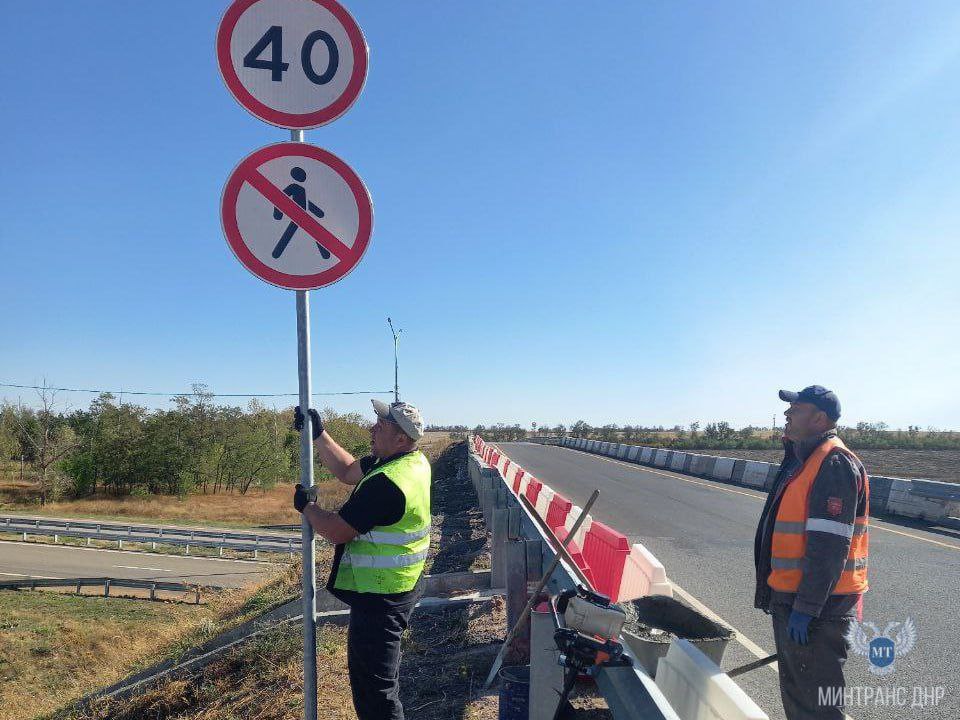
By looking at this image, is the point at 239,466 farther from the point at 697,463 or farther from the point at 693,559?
the point at 693,559

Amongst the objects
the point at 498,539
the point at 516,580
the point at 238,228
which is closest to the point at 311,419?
the point at 238,228

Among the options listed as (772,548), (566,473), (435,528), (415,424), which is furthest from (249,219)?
(566,473)

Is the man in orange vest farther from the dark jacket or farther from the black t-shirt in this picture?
the black t-shirt

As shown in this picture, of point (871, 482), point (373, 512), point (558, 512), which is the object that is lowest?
point (871, 482)

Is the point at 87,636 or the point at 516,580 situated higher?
the point at 516,580

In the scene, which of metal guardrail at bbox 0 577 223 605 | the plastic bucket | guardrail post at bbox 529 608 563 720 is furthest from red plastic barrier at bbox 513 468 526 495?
metal guardrail at bbox 0 577 223 605

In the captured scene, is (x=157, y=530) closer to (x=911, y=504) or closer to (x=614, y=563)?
(x=911, y=504)

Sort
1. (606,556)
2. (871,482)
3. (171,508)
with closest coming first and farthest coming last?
(606,556)
(871,482)
(171,508)

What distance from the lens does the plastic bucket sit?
3.18 m

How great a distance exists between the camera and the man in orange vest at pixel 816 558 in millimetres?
2805

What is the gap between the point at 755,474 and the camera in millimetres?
18922

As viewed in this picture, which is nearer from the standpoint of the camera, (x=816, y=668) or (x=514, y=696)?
(x=816, y=668)

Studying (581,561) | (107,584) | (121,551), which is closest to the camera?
(581,561)

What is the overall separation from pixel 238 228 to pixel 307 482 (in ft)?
3.62
